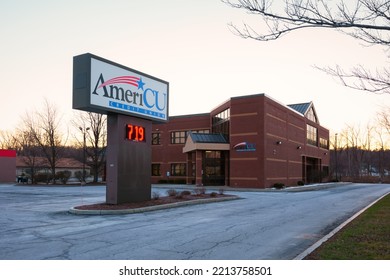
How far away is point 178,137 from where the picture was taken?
5359 centimetres

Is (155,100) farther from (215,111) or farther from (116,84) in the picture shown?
(215,111)

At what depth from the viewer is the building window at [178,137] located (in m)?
53.1

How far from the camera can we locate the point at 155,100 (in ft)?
68.4

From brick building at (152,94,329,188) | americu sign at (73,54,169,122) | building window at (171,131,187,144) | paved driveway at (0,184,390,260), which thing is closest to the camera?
paved driveway at (0,184,390,260)

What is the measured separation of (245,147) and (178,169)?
1559cm

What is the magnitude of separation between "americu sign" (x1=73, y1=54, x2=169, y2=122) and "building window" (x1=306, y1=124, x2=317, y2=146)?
133ft

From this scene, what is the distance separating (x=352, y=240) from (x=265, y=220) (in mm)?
5171

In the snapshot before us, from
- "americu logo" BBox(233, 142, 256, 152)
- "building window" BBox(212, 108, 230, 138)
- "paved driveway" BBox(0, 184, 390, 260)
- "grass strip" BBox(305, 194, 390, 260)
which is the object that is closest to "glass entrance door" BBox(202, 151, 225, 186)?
"building window" BBox(212, 108, 230, 138)

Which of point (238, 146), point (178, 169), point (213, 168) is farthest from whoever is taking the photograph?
point (178, 169)

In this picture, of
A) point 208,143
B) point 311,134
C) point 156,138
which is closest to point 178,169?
point 156,138

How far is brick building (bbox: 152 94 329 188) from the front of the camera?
3919 centimetres

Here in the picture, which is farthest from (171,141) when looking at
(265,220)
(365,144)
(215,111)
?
(365,144)

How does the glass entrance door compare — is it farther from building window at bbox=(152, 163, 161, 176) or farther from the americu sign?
the americu sign

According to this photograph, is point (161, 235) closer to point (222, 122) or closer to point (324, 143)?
point (222, 122)
